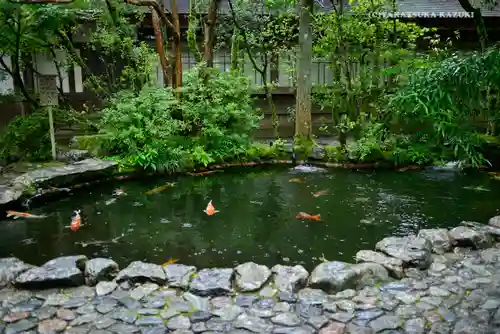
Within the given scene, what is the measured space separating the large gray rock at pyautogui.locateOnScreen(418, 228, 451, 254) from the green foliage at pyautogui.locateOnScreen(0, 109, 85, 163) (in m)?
7.04

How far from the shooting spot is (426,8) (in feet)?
45.9

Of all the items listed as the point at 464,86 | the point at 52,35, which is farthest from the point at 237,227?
the point at 52,35

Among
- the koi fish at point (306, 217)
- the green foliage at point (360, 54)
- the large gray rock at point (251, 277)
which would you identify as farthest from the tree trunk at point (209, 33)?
the large gray rock at point (251, 277)

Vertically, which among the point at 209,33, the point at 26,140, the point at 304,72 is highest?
the point at 209,33

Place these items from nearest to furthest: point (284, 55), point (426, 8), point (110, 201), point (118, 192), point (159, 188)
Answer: point (110, 201) → point (118, 192) → point (159, 188) → point (284, 55) → point (426, 8)

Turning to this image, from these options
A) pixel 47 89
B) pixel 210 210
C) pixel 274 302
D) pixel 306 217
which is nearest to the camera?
pixel 274 302

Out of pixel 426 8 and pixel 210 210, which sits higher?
pixel 426 8

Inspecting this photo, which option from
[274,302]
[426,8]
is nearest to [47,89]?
[274,302]

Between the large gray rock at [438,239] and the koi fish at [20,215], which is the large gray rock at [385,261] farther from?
the koi fish at [20,215]

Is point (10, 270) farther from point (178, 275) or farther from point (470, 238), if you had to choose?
point (470, 238)

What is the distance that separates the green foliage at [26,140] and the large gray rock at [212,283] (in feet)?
→ 19.9

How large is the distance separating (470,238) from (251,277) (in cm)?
259

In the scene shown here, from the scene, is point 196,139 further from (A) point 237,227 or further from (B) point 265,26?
(A) point 237,227

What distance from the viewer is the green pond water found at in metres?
5.86
